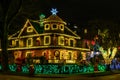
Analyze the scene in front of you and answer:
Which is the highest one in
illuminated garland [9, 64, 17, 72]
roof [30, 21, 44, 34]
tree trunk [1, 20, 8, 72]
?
roof [30, 21, 44, 34]

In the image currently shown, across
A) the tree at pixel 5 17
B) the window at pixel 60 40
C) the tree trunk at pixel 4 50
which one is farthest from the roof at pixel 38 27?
the tree trunk at pixel 4 50

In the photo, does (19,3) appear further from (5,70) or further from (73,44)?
(73,44)

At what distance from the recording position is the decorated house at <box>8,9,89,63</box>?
5122cm

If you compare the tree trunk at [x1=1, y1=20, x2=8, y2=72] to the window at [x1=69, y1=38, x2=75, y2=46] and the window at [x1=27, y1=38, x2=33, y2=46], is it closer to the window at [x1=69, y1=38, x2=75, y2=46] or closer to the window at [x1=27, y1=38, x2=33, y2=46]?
the window at [x1=27, y1=38, x2=33, y2=46]

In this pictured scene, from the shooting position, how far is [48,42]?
51.4 meters

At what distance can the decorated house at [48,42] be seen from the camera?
5122 cm

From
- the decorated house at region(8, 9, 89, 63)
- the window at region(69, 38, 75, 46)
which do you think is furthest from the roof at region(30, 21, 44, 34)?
the window at region(69, 38, 75, 46)

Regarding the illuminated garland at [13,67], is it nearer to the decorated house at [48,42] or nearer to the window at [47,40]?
the decorated house at [48,42]

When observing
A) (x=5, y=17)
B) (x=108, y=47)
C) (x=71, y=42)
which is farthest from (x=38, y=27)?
(x=5, y=17)

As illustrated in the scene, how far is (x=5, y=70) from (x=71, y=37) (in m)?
24.9

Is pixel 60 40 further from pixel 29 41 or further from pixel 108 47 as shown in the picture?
pixel 108 47

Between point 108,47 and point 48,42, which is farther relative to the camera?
point 48,42

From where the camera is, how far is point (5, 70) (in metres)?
32.6

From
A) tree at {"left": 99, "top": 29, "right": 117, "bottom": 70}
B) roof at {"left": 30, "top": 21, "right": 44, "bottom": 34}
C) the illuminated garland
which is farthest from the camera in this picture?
roof at {"left": 30, "top": 21, "right": 44, "bottom": 34}
